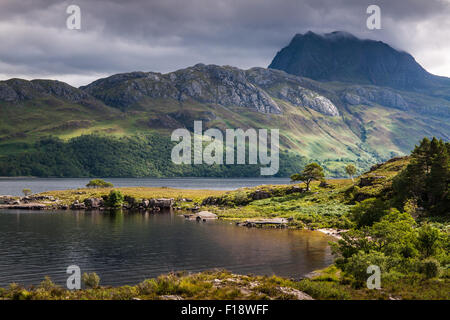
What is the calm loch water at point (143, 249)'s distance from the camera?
58.9 metres

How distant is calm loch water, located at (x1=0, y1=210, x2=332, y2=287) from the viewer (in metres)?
58.9

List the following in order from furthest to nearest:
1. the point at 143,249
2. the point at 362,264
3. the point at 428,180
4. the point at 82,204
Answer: the point at 82,204, the point at 428,180, the point at 143,249, the point at 362,264

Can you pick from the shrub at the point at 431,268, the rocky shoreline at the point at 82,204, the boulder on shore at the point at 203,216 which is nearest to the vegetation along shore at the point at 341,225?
the shrub at the point at 431,268

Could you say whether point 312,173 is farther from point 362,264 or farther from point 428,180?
point 362,264

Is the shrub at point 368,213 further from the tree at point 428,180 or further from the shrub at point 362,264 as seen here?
the shrub at point 362,264

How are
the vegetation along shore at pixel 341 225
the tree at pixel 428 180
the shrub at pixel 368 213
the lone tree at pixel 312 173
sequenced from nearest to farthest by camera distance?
the vegetation along shore at pixel 341 225 → the shrub at pixel 368 213 → the tree at pixel 428 180 → the lone tree at pixel 312 173

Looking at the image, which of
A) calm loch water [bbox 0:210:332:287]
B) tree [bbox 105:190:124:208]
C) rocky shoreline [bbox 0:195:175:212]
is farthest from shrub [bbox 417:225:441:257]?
tree [bbox 105:190:124:208]

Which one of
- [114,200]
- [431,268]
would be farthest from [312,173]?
[431,268]

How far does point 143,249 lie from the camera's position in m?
76.1

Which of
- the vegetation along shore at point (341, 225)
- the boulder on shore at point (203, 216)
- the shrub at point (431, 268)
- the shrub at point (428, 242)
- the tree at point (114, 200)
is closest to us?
the vegetation along shore at point (341, 225)

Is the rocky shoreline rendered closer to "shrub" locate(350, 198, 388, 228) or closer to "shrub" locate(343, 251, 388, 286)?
"shrub" locate(350, 198, 388, 228)
